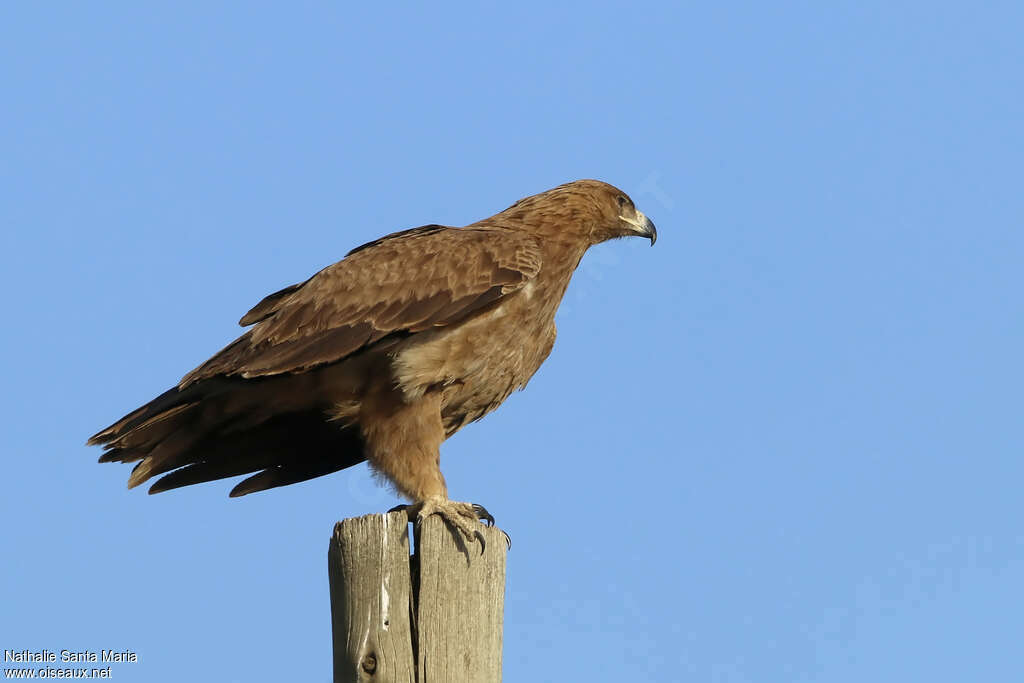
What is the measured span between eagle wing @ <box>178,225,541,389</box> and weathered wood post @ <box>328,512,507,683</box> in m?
1.97

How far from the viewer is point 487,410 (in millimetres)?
7035

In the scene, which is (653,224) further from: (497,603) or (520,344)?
(497,603)

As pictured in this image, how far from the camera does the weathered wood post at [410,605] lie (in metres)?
4.20

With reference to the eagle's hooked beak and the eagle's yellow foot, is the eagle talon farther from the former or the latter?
the eagle's hooked beak

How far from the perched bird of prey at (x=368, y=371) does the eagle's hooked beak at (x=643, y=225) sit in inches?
42.9

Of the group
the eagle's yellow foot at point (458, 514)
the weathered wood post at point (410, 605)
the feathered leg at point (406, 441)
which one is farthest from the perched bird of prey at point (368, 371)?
the weathered wood post at point (410, 605)

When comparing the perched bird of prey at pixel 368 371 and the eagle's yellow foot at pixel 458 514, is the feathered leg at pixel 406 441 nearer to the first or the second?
the perched bird of prey at pixel 368 371

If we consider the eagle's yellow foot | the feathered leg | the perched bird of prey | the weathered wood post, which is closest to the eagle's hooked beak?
the perched bird of prey

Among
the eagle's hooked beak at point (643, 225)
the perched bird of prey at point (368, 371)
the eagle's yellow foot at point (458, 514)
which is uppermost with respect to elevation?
the eagle's hooked beak at point (643, 225)

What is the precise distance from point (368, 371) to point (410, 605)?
238cm

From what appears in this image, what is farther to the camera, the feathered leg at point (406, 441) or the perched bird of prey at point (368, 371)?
the perched bird of prey at point (368, 371)

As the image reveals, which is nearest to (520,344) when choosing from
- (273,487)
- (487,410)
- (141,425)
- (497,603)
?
(487,410)

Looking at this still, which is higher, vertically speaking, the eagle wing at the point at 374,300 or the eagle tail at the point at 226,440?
the eagle wing at the point at 374,300

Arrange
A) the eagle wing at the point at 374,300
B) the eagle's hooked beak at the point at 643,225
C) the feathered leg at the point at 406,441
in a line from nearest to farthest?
the feathered leg at the point at 406,441 < the eagle wing at the point at 374,300 < the eagle's hooked beak at the point at 643,225
